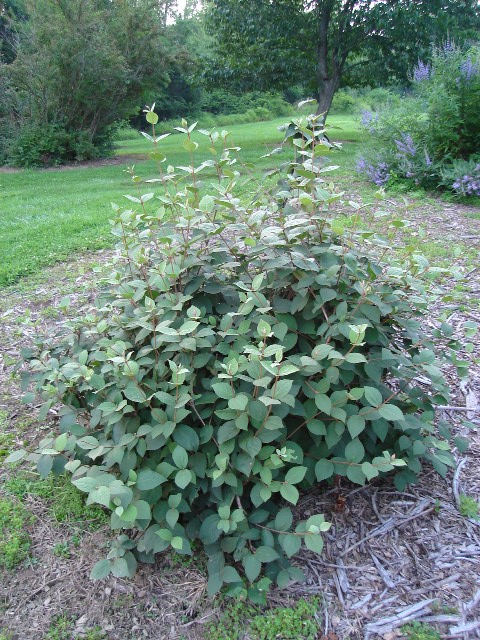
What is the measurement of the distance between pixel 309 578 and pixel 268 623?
236mm

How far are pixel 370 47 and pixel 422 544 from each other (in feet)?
51.6

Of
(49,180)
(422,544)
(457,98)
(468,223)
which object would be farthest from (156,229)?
(49,180)

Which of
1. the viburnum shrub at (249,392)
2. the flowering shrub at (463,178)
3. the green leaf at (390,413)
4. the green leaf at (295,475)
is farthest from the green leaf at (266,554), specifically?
the flowering shrub at (463,178)

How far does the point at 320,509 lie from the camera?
6.57 ft

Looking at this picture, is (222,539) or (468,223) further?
(468,223)

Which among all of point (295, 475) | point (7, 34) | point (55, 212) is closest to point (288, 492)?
point (295, 475)

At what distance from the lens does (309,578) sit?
1.81m

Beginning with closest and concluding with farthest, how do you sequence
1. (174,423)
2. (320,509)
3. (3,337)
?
1. (174,423)
2. (320,509)
3. (3,337)

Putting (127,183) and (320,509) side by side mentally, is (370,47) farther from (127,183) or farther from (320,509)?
(320,509)

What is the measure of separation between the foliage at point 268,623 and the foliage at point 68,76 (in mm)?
13624

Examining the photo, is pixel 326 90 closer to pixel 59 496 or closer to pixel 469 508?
pixel 469 508

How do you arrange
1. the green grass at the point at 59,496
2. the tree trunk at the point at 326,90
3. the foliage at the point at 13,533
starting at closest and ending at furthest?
the foliage at the point at 13,533 < the green grass at the point at 59,496 < the tree trunk at the point at 326,90

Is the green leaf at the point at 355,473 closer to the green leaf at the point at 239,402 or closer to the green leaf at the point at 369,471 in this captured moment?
the green leaf at the point at 369,471

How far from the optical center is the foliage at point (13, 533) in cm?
188
